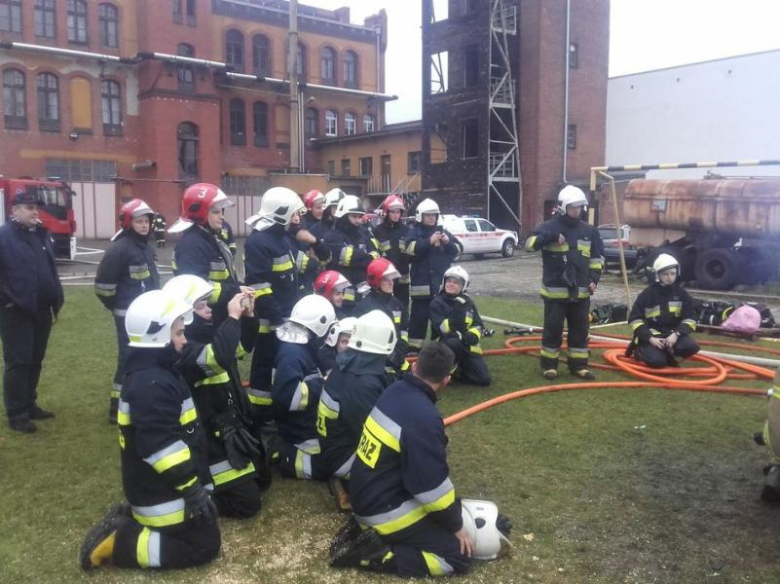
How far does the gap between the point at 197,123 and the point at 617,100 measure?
20995 millimetres

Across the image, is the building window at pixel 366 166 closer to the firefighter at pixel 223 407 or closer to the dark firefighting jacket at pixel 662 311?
the dark firefighting jacket at pixel 662 311

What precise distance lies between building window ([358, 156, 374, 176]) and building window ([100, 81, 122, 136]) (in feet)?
45.6

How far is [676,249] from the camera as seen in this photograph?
56.5ft

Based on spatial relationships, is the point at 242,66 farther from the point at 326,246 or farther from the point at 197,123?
the point at 326,246

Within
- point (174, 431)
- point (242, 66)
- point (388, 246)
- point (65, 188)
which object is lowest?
point (174, 431)

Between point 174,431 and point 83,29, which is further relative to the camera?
point 83,29

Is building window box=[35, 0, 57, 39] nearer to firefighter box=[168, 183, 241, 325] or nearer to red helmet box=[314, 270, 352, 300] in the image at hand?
red helmet box=[314, 270, 352, 300]

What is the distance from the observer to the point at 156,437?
3.31 metres

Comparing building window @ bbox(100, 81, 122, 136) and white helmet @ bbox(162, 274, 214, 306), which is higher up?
building window @ bbox(100, 81, 122, 136)

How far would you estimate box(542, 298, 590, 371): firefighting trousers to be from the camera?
7.37 metres

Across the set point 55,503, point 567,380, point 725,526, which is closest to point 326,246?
point 567,380

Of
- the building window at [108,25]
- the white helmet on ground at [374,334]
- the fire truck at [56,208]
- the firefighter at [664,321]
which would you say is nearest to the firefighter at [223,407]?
the white helmet on ground at [374,334]

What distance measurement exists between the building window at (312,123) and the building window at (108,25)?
41.4 ft

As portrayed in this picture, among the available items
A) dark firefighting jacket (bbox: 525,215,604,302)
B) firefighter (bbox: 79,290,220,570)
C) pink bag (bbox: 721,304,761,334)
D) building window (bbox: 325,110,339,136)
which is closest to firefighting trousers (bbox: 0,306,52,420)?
firefighter (bbox: 79,290,220,570)
